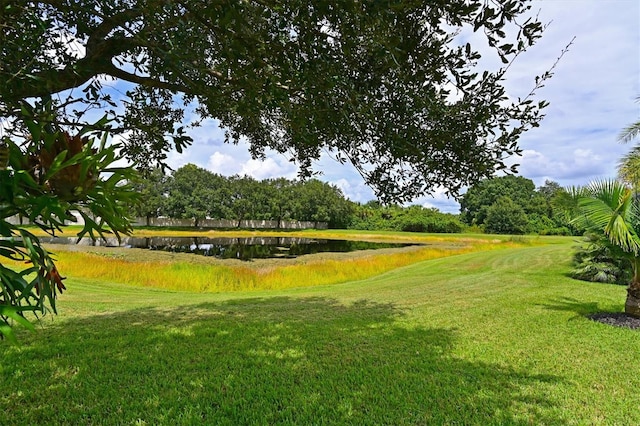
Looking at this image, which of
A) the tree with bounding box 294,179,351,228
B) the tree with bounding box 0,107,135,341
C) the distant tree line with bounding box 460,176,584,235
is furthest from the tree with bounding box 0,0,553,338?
the tree with bounding box 294,179,351,228

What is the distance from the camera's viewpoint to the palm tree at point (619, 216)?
21.2ft

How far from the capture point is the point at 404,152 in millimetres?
3559

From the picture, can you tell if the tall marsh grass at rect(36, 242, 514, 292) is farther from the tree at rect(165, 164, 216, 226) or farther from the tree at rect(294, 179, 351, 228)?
the tree at rect(294, 179, 351, 228)

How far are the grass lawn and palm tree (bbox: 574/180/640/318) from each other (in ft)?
3.19

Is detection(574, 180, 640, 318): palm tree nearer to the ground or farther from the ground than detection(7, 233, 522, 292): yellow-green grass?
Result: farther from the ground

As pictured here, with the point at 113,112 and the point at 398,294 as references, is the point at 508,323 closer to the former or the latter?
the point at 398,294

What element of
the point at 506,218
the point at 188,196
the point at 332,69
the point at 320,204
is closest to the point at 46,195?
the point at 332,69

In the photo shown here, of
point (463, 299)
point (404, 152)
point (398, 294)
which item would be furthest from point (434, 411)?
point (398, 294)

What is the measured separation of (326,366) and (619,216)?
5723 millimetres

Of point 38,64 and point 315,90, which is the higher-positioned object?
point 38,64

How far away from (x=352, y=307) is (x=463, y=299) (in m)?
2.76

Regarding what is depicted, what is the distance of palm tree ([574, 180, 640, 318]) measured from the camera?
6.46 metres

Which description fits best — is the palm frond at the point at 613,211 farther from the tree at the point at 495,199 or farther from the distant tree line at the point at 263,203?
the tree at the point at 495,199

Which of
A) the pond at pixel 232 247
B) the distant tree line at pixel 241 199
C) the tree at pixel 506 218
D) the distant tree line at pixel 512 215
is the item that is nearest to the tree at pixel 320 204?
the distant tree line at pixel 241 199
